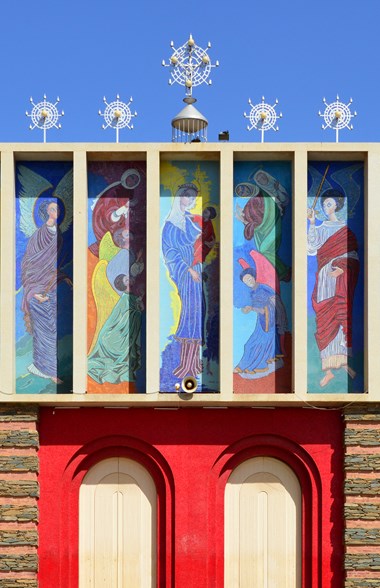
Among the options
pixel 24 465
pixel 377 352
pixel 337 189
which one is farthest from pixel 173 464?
pixel 337 189

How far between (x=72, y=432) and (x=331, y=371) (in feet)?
20.9

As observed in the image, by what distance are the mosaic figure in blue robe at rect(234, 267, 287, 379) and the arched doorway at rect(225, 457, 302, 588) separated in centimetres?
230

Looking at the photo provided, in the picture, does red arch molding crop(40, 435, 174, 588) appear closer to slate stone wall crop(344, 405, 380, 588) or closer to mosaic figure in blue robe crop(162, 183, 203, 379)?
mosaic figure in blue robe crop(162, 183, 203, 379)

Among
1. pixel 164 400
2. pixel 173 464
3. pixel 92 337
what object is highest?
pixel 92 337

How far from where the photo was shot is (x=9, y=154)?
23391 mm

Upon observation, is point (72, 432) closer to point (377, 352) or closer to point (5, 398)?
point (5, 398)

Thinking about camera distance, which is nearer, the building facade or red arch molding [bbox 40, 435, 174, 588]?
the building facade

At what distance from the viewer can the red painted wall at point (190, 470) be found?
23359 mm

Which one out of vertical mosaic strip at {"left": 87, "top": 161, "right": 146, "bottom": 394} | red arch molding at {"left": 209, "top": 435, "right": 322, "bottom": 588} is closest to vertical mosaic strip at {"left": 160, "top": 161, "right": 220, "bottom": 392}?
vertical mosaic strip at {"left": 87, "top": 161, "right": 146, "bottom": 394}

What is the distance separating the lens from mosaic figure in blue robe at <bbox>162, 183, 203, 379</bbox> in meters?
23.6

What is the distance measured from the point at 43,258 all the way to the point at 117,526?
6.67 metres

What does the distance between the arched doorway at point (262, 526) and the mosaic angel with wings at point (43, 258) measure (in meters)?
5.23

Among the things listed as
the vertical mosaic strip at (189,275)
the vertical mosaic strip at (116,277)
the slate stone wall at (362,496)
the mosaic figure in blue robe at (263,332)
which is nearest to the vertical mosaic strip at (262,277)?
the mosaic figure in blue robe at (263,332)

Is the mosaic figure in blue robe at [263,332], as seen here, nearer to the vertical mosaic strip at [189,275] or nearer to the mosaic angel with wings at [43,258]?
the vertical mosaic strip at [189,275]
